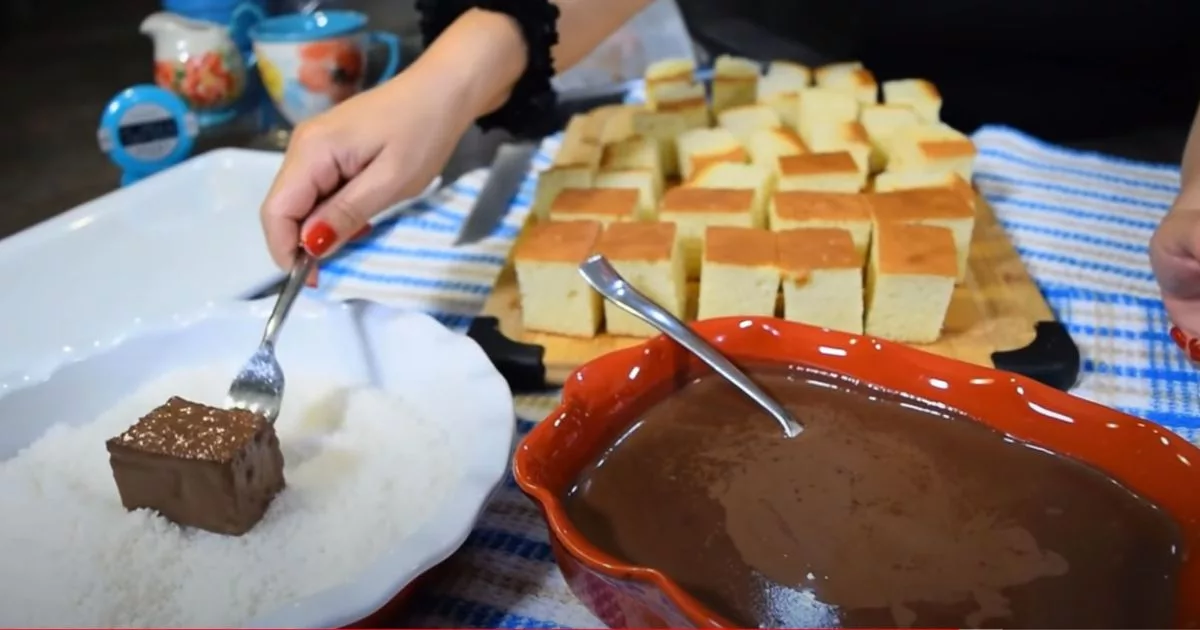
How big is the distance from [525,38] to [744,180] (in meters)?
0.33

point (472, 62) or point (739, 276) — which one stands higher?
point (472, 62)

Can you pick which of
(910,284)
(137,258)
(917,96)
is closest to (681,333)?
(910,284)

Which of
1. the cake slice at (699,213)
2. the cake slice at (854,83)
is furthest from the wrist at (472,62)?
the cake slice at (854,83)

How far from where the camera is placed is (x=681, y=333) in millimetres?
728

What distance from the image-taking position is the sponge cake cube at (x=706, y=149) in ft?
4.14

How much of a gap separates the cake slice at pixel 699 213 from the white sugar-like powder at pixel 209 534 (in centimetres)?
46

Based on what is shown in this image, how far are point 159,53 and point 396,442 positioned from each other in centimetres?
107

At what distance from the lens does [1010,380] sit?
2.18ft

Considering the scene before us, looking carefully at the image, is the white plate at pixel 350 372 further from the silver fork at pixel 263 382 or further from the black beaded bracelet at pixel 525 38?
the black beaded bracelet at pixel 525 38

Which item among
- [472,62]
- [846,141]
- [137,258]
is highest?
[472,62]

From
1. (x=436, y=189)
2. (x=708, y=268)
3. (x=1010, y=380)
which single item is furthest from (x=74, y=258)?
(x=1010, y=380)

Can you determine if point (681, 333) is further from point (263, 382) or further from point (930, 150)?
point (930, 150)

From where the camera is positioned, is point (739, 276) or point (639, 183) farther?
point (639, 183)

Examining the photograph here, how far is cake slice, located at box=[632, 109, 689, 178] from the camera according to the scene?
4.48 feet
